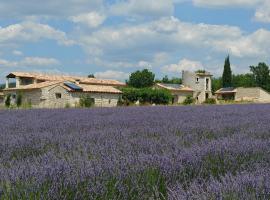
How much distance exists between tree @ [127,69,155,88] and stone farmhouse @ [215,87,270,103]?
971cm

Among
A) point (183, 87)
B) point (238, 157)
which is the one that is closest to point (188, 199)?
point (238, 157)

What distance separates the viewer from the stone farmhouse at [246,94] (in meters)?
51.5

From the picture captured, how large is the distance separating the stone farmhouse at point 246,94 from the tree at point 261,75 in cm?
728

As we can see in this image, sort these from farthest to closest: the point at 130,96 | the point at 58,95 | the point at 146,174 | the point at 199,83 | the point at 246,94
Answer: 1. the point at 199,83
2. the point at 246,94
3. the point at 130,96
4. the point at 58,95
5. the point at 146,174

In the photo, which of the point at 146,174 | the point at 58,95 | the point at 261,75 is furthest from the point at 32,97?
the point at 261,75

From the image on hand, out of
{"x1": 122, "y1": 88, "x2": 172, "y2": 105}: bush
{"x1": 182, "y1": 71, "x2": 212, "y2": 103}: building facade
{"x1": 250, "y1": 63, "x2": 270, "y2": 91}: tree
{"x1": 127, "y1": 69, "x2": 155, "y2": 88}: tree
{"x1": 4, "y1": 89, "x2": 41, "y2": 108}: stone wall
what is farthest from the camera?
{"x1": 250, "y1": 63, "x2": 270, "y2": 91}: tree

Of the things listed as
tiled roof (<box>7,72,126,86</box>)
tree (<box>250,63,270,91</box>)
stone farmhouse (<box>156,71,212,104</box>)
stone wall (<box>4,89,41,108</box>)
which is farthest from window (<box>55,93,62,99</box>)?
tree (<box>250,63,270,91</box>)

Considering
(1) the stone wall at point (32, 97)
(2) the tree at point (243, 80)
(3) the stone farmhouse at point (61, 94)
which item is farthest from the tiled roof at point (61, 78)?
(2) the tree at point (243, 80)

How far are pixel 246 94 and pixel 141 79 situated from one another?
14945mm

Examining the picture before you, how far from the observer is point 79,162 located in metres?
2.59

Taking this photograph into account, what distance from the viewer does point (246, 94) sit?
5419 cm

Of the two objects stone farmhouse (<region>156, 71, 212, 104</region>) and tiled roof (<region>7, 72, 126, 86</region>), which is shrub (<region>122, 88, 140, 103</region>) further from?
stone farmhouse (<region>156, 71, 212, 104</region>)

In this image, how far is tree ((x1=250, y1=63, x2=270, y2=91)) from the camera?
65312 millimetres

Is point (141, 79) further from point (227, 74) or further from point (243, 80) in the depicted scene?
point (243, 80)
